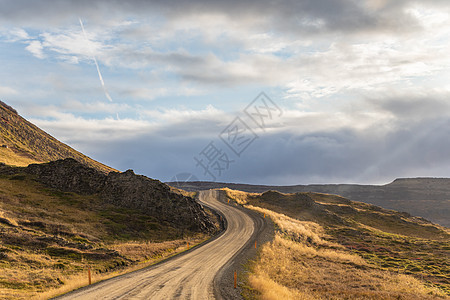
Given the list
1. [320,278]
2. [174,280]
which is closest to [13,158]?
[174,280]

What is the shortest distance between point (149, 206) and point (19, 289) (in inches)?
1418

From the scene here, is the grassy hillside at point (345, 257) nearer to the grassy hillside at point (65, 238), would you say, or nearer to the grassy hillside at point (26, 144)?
the grassy hillside at point (65, 238)

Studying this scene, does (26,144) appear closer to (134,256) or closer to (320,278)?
(134,256)

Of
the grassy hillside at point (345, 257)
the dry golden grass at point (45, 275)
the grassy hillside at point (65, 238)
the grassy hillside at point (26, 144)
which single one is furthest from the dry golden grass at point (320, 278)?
the grassy hillside at point (26, 144)

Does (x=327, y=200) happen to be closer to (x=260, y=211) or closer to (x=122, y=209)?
(x=260, y=211)

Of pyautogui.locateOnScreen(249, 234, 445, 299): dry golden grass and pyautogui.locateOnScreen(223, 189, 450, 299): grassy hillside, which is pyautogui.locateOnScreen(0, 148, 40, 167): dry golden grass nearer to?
pyautogui.locateOnScreen(223, 189, 450, 299): grassy hillside

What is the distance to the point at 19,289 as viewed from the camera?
20.1 m

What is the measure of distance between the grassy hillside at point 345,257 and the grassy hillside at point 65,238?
43.3ft

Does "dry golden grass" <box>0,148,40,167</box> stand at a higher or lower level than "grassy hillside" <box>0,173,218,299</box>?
higher

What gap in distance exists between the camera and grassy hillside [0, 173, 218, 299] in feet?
75.0

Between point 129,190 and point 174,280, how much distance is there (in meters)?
39.7

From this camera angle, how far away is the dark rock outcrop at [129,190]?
54250mm

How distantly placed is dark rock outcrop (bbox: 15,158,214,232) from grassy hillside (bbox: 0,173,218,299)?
6.54 ft

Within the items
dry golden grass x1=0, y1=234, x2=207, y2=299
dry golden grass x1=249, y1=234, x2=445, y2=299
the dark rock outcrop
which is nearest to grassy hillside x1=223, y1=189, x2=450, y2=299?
dry golden grass x1=249, y1=234, x2=445, y2=299
